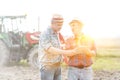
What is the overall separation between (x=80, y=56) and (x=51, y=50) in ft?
1.43

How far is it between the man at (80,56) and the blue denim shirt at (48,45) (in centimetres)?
21

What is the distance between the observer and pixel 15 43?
53.1ft

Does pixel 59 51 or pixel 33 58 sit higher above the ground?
pixel 59 51

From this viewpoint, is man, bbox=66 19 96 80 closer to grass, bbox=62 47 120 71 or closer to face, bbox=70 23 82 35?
face, bbox=70 23 82 35

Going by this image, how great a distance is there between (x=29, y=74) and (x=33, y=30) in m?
3.24

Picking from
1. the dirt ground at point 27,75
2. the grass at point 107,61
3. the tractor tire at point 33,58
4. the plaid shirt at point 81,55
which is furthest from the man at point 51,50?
the tractor tire at point 33,58

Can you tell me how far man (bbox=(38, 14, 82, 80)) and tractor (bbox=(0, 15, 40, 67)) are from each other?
10.1 meters

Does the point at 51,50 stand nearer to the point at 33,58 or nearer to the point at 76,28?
the point at 76,28

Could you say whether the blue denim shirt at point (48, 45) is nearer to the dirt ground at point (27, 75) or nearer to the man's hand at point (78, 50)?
the man's hand at point (78, 50)

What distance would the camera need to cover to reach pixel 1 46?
1583 cm

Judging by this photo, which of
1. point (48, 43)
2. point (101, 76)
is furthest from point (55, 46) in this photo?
point (101, 76)

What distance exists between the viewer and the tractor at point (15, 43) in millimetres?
15898

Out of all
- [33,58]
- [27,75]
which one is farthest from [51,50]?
[33,58]

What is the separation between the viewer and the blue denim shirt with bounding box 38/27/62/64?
5699 mm
